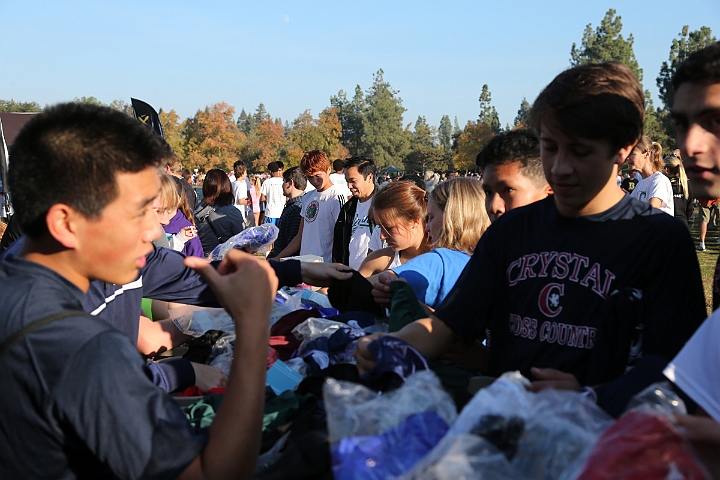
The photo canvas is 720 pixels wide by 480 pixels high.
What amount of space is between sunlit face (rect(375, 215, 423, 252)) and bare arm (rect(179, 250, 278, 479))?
2.53 metres

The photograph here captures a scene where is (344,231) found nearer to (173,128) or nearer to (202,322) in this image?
(202,322)

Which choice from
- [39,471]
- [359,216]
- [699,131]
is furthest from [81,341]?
[359,216]

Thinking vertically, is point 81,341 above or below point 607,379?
above

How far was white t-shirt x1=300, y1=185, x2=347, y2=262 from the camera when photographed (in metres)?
7.31

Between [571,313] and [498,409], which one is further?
[571,313]

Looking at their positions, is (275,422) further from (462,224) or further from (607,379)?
(462,224)

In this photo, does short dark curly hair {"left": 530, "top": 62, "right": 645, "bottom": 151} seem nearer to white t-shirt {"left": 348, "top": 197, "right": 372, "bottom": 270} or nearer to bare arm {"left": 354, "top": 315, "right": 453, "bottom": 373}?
bare arm {"left": 354, "top": 315, "right": 453, "bottom": 373}

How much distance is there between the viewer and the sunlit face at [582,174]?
1.95m

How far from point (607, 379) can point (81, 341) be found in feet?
4.79

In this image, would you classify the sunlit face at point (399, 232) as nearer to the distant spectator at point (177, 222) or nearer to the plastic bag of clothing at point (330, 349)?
the plastic bag of clothing at point (330, 349)

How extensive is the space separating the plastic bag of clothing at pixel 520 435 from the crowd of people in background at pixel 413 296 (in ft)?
0.58

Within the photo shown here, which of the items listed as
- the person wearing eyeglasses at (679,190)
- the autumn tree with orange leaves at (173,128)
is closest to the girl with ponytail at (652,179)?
the person wearing eyeglasses at (679,190)

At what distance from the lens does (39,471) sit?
148cm

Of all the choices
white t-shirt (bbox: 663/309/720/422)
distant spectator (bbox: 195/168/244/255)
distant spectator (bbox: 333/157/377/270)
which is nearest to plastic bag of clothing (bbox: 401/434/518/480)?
white t-shirt (bbox: 663/309/720/422)
